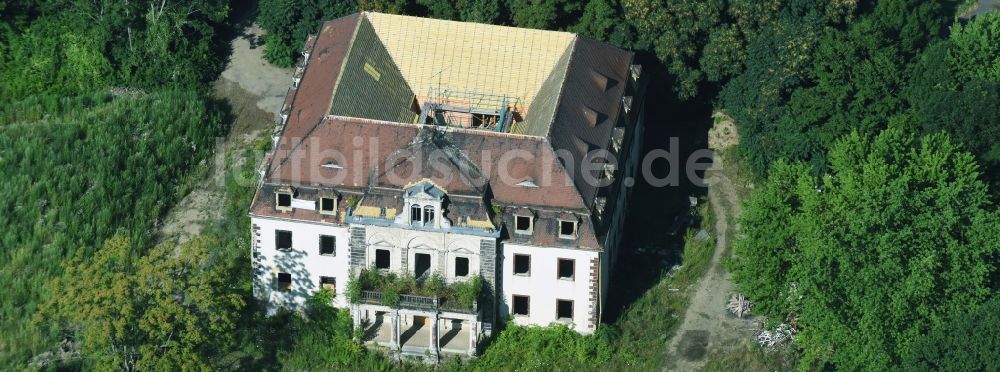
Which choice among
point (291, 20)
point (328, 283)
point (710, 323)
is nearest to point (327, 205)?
point (328, 283)

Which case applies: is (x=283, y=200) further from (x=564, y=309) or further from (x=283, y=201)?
(x=564, y=309)

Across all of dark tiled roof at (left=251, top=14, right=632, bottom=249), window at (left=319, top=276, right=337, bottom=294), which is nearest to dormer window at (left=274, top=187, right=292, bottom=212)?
dark tiled roof at (left=251, top=14, right=632, bottom=249)

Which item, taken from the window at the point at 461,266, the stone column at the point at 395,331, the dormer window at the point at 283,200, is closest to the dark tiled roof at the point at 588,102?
the window at the point at 461,266

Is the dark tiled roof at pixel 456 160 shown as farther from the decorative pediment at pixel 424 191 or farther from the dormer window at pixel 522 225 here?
the decorative pediment at pixel 424 191

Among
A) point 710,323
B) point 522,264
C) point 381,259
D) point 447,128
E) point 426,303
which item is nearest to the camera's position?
point 426,303

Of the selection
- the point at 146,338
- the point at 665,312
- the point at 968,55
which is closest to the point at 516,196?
the point at 665,312

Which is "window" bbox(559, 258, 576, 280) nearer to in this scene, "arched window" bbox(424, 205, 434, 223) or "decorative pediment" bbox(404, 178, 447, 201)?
"arched window" bbox(424, 205, 434, 223)

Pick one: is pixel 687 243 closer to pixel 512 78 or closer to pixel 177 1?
pixel 512 78
